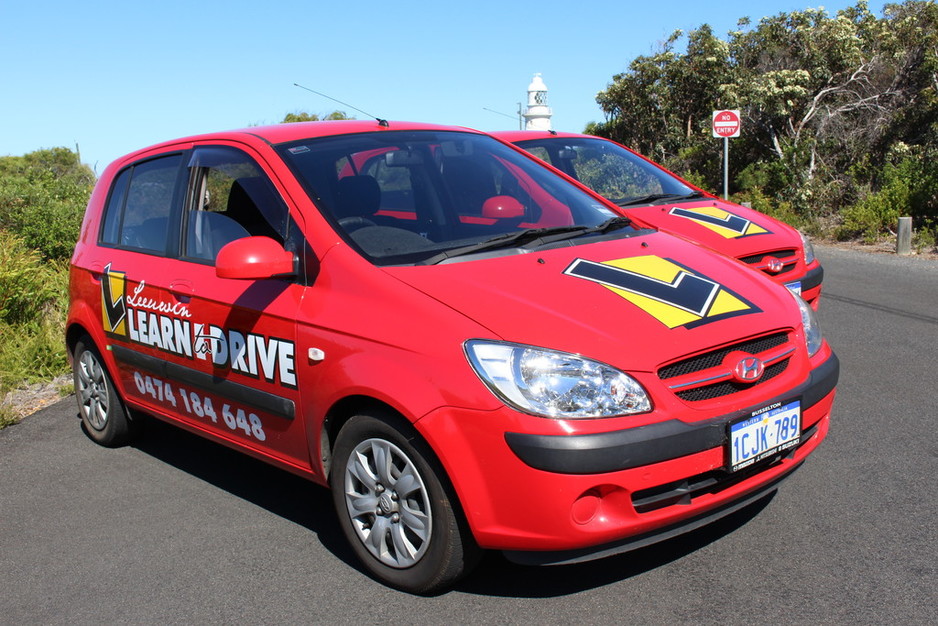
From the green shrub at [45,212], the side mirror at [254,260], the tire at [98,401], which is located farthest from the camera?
the green shrub at [45,212]

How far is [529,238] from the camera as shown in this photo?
396 centimetres

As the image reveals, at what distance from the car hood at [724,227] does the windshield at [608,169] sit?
40 cm

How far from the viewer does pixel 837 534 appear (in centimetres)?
367

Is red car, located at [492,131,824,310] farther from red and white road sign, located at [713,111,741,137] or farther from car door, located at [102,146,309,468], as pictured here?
red and white road sign, located at [713,111,741,137]

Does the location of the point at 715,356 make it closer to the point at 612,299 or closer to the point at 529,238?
the point at 612,299

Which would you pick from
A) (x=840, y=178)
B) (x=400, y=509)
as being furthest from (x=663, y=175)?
(x=840, y=178)

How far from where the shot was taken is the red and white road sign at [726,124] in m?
18.1

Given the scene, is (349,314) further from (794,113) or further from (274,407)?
(794,113)

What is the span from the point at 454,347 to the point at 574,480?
597 mm

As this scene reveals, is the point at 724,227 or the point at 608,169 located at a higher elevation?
the point at 608,169

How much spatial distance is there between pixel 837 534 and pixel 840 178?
1680 centimetres

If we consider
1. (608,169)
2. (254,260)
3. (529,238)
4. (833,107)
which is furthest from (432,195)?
(833,107)

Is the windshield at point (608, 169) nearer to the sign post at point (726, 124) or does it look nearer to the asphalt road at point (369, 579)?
the asphalt road at point (369, 579)

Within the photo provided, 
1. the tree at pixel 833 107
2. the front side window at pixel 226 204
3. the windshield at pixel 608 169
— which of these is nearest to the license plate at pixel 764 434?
the front side window at pixel 226 204
